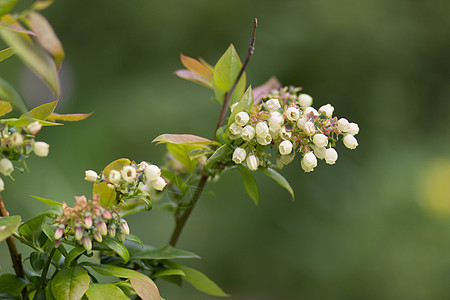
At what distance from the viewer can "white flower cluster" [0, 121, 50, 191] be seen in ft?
1.12

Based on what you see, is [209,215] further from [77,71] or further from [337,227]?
[77,71]

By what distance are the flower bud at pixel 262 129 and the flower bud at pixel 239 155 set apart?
0.03 meters

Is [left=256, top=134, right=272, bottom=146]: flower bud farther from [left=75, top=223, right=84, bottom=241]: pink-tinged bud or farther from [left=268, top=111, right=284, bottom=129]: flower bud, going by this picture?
[left=75, top=223, right=84, bottom=241]: pink-tinged bud

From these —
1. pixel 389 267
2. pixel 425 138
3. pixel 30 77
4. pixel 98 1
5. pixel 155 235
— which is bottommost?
pixel 155 235

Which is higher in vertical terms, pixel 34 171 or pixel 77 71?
pixel 77 71

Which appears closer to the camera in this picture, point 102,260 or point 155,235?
point 102,260

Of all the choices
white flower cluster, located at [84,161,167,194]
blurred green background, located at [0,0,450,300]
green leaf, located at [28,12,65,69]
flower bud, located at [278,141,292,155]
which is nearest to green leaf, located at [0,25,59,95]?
green leaf, located at [28,12,65,69]

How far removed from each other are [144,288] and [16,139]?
156mm

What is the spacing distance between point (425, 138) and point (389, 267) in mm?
664

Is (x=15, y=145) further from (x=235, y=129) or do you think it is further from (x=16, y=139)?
(x=235, y=129)

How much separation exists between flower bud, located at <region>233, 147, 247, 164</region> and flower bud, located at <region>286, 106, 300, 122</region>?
0.05m

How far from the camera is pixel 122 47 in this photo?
2301 millimetres

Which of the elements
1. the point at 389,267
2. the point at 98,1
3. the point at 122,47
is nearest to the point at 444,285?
the point at 389,267

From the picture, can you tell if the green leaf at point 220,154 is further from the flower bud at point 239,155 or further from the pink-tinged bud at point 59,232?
the pink-tinged bud at point 59,232
